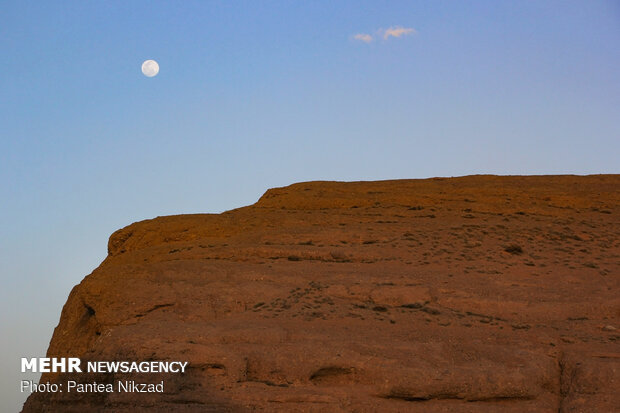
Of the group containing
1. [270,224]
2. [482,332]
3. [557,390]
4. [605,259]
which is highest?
[270,224]

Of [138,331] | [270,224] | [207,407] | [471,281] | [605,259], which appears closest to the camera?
[207,407]

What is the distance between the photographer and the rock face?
1146 cm

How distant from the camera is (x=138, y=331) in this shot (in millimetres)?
12523

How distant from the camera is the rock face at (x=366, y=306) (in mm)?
11461

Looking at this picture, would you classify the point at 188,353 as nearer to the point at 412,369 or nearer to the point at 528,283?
the point at 412,369

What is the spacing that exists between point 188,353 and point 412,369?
3.65 meters

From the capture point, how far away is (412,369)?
37.9 feet

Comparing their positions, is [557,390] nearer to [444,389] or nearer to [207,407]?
[444,389]

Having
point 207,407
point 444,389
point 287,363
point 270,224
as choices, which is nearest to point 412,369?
point 444,389

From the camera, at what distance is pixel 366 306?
13695 millimetres

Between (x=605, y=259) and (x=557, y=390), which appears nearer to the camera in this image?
(x=557, y=390)

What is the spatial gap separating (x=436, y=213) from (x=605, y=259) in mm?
4200

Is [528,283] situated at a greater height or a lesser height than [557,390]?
greater

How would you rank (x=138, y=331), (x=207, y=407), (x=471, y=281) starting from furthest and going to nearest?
1. (x=471, y=281)
2. (x=138, y=331)
3. (x=207, y=407)
